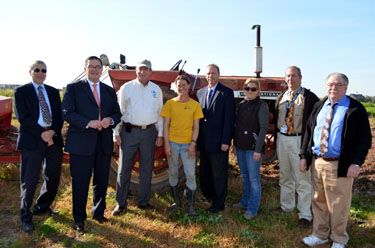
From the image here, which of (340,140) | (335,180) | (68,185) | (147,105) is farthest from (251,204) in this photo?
(68,185)

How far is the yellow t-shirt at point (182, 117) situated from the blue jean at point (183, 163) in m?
0.08

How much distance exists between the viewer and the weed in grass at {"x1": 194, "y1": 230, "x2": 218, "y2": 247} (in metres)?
3.18

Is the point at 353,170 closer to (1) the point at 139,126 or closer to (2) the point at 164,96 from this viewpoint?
(1) the point at 139,126

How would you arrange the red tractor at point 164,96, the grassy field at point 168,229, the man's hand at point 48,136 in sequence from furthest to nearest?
the red tractor at point 164,96 → the man's hand at point 48,136 → the grassy field at point 168,229

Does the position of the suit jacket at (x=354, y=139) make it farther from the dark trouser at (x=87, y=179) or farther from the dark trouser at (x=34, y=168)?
the dark trouser at (x=34, y=168)

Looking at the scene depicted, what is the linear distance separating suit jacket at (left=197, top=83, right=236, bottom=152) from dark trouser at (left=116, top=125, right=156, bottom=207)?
646 mm

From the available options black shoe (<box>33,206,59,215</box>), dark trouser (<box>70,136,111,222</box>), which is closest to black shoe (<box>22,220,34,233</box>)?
black shoe (<box>33,206,59,215</box>)

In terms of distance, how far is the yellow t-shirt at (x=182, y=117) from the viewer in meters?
3.57

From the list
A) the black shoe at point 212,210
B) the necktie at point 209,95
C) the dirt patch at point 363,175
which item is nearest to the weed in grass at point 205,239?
the black shoe at point 212,210

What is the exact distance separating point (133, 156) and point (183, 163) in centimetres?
61

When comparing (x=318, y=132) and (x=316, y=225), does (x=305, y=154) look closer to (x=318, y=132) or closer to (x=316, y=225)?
(x=318, y=132)

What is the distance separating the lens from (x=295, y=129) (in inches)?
142

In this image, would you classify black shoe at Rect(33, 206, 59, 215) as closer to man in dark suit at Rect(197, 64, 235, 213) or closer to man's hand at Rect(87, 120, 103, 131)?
man's hand at Rect(87, 120, 103, 131)

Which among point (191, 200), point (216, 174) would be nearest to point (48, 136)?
point (191, 200)
